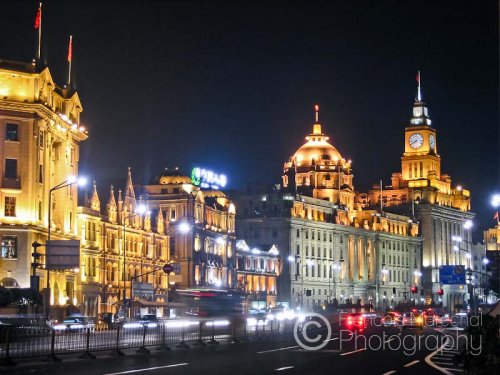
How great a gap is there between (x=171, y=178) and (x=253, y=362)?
89.5 m

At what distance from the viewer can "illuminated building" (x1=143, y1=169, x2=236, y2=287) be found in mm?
121750

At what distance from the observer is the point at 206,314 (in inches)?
3656

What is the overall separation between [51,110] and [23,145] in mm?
5021

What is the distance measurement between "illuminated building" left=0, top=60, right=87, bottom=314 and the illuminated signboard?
1794 inches

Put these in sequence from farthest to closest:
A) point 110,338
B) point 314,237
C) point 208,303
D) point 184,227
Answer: point 314,237 → point 184,227 → point 208,303 → point 110,338

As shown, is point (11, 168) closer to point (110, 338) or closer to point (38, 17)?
point (38, 17)

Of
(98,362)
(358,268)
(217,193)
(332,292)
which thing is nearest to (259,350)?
(98,362)

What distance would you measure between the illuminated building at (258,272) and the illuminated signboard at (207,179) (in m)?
9.45

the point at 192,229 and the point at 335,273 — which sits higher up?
the point at 192,229

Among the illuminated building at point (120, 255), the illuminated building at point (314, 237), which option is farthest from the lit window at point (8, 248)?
the illuminated building at point (314, 237)

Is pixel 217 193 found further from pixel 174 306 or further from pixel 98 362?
pixel 98 362

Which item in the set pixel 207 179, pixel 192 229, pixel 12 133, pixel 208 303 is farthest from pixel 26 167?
pixel 207 179

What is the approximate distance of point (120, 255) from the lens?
105 metres

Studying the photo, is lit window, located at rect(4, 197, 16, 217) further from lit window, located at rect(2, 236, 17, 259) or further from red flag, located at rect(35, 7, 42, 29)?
red flag, located at rect(35, 7, 42, 29)
